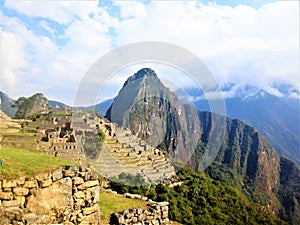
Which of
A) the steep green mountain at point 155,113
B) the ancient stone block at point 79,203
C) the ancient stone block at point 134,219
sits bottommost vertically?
the ancient stone block at point 134,219

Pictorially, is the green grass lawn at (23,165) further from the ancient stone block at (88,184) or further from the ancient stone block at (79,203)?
the ancient stone block at (79,203)

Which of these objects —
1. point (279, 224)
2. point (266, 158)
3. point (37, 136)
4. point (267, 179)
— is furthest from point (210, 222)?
point (266, 158)

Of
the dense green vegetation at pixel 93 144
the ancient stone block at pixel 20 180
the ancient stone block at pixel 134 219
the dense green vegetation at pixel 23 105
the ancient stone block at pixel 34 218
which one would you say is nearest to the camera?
the ancient stone block at pixel 34 218

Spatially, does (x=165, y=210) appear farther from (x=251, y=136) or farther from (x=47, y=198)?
(x=251, y=136)

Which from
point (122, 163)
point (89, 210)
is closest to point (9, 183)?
point (89, 210)

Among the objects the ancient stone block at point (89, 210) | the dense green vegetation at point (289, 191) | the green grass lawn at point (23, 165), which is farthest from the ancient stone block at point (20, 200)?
the dense green vegetation at point (289, 191)

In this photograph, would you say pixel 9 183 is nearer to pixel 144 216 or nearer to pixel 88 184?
pixel 88 184
